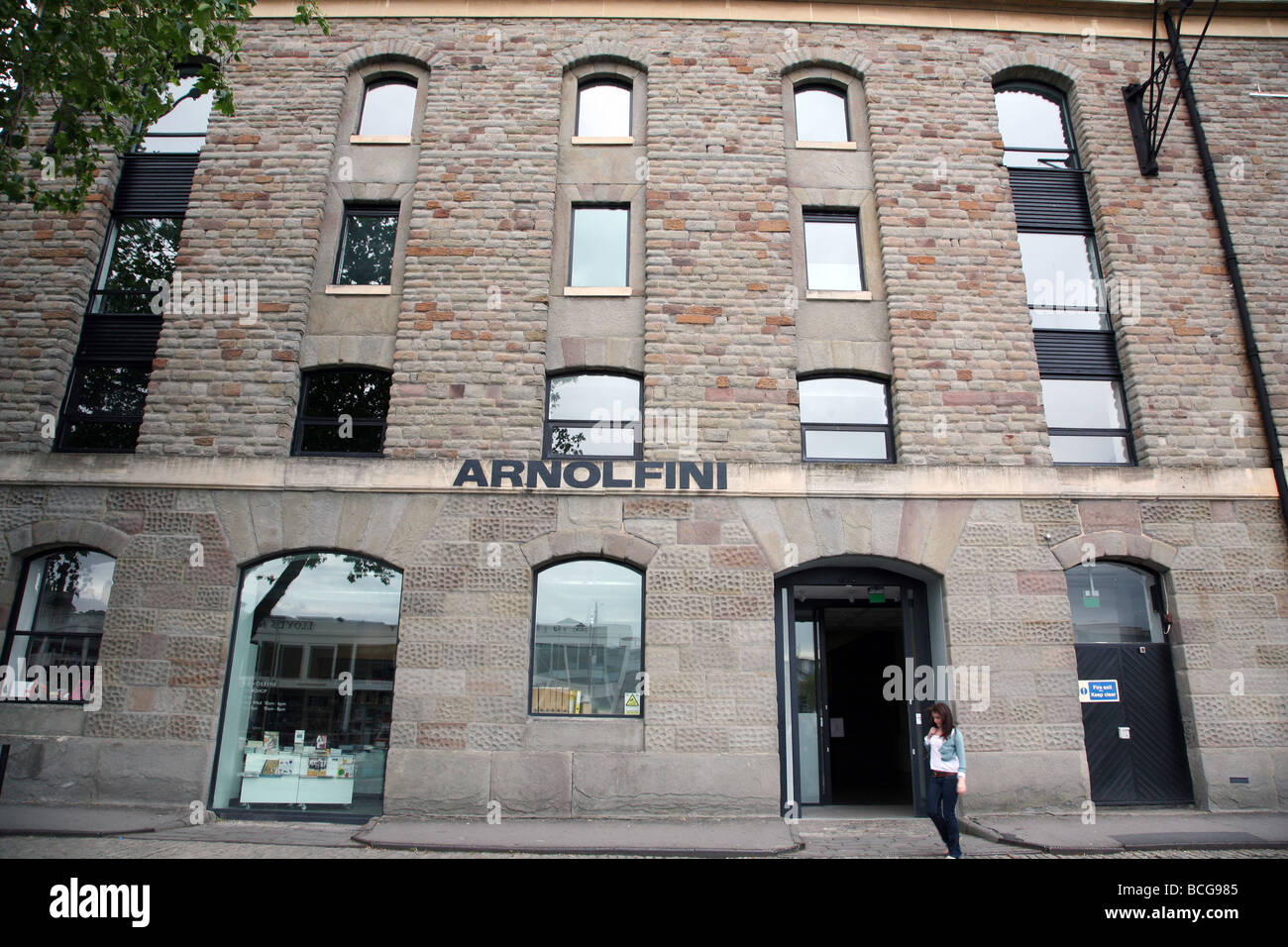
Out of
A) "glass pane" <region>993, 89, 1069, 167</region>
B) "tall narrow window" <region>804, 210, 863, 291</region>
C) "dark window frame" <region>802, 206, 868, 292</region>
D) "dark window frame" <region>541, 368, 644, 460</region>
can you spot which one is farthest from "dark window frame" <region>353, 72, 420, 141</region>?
"glass pane" <region>993, 89, 1069, 167</region>

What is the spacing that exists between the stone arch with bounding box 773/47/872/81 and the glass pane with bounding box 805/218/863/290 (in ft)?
10.2

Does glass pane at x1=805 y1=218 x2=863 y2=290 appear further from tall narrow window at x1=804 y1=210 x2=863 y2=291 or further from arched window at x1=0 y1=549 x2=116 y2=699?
arched window at x1=0 y1=549 x2=116 y2=699

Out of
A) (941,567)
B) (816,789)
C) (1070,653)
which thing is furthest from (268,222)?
(1070,653)

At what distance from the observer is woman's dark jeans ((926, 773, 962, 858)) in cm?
840

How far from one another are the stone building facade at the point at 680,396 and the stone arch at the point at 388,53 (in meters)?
0.07

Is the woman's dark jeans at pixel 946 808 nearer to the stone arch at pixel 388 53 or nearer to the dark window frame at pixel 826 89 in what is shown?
the dark window frame at pixel 826 89

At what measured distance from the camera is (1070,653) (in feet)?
35.2

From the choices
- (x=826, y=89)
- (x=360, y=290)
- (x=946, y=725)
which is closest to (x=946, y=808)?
(x=946, y=725)

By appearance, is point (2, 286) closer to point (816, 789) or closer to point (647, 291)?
A: point (647, 291)

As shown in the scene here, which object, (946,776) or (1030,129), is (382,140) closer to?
(1030,129)

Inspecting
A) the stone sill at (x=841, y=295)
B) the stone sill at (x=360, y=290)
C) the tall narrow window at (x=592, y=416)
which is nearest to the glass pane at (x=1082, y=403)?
the stone sill at (x=841, y=295)

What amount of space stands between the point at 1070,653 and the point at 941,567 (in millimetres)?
2216

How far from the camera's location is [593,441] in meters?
11.6

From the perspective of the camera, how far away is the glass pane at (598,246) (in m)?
12.5
